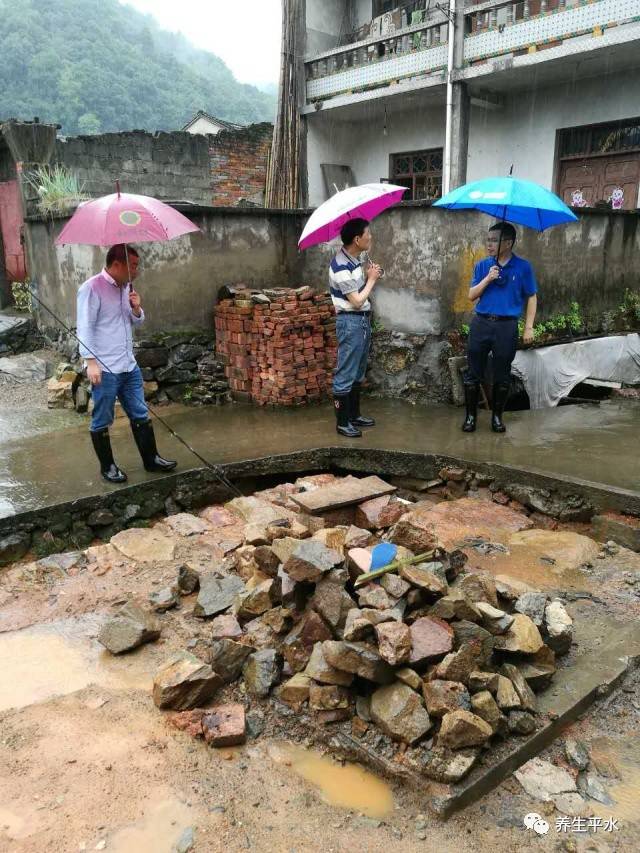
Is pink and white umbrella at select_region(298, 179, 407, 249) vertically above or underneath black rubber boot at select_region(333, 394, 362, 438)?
above

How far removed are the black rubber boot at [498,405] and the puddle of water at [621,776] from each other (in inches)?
127

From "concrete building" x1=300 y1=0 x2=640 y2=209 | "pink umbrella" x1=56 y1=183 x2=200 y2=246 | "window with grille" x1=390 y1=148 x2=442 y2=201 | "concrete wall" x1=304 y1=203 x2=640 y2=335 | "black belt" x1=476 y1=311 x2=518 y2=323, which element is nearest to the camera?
"pink umbrella" x1=56 y1=183 x2=200 y2=246

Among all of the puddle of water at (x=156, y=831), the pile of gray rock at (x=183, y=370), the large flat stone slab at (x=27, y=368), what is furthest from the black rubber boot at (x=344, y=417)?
the large flat stone slab at (x=27, y=368)

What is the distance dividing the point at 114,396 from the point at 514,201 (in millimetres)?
3062

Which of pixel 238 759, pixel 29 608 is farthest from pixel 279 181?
pixel 238 759

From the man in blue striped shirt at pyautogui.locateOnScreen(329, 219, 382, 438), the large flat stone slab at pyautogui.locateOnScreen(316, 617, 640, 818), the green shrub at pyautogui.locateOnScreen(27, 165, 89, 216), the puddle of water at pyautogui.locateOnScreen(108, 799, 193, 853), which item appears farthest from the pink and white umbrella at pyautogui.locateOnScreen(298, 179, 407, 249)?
the puddle of water at pyautogui.locateOnScreen(108, 799, 193, 853)

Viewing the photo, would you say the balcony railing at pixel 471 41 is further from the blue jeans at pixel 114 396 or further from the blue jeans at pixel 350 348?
the blue jeans at pixel 114 396

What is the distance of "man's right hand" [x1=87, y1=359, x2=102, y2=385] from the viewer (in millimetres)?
4027

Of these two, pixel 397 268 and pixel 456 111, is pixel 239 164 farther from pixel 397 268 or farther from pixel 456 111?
pixel 397 268

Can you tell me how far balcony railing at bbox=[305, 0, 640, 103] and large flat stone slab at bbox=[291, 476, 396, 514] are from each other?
25.5 ft

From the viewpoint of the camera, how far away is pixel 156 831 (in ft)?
A: 6.57

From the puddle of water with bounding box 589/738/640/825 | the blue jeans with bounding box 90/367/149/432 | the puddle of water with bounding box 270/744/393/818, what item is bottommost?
the puddle of water with bounding box 270/744/393/818

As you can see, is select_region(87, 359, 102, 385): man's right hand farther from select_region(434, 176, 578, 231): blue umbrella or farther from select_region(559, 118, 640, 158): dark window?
select_region(559, 118, 640, 158): dark window

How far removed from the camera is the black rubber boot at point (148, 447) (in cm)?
449
